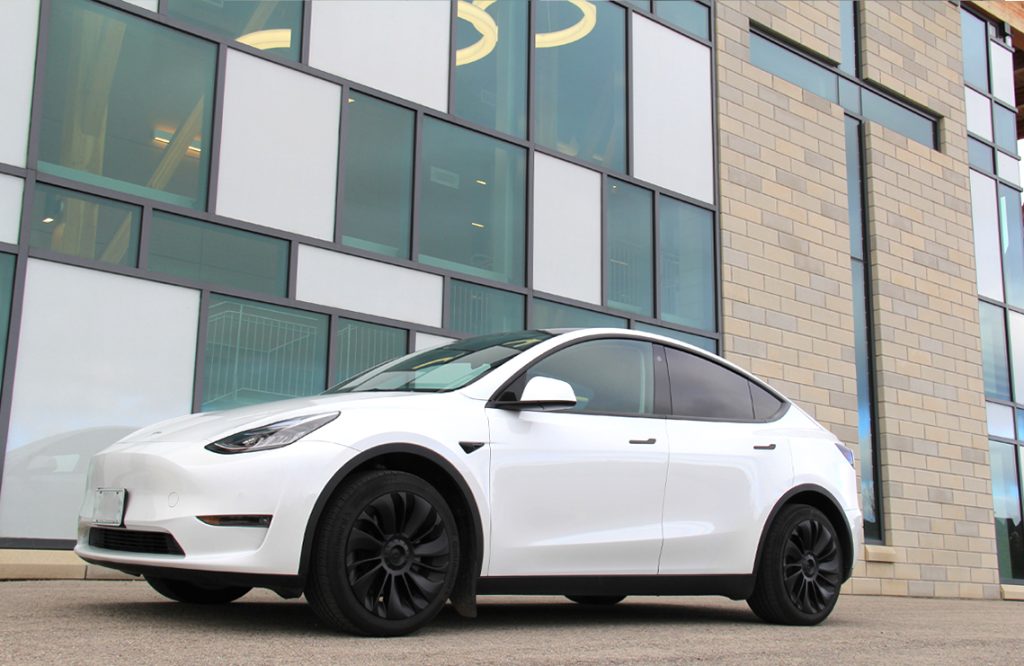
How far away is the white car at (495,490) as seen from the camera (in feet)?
14.3

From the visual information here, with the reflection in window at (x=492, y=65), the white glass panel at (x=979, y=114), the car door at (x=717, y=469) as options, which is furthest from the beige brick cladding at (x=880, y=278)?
the car door at (x=717, y=469)

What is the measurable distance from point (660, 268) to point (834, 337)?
3532mm

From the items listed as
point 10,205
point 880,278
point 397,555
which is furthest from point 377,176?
point 880,278

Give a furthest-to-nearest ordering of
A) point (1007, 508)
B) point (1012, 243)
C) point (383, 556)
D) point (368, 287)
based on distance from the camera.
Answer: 1. point (1012, 243)
2. point (1007, 508)
3. point (368, 287)
4. point (383, 556)

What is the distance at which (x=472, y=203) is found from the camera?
1206cm

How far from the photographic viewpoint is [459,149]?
12.1 meters

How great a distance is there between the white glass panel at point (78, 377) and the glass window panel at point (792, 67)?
401 inches

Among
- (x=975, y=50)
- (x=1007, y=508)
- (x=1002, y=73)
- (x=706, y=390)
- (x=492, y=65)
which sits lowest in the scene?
(x=1007, y=508)

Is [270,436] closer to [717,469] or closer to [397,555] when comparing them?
[397,555]

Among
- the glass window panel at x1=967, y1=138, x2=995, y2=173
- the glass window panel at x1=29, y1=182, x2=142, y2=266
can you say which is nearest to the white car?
the glass window panel at x1=29, y1=182, x2=142, y2=266

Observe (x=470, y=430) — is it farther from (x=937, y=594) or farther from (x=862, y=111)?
(x=862, y=111)

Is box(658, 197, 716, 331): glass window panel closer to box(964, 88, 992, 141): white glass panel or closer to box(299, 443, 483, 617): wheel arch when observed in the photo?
box(964, 88, 992, 141): white glass panel

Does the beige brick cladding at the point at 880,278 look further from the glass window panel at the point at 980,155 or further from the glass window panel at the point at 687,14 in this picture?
the glass window panel at the point at 980,155

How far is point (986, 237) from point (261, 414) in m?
17.2
